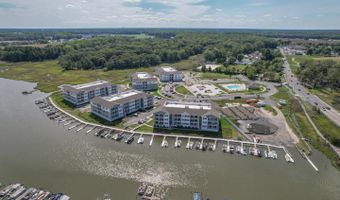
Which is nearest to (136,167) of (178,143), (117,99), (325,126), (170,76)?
(178,143)

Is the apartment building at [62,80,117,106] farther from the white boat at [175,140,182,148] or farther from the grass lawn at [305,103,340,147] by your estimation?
the grass lawn at [305,103,340,147]

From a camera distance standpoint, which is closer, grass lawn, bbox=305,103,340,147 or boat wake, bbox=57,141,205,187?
boat wake, bbox=57,141,205,187

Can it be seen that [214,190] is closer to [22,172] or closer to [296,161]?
[296,161]

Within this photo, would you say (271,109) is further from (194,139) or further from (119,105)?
(119,105)

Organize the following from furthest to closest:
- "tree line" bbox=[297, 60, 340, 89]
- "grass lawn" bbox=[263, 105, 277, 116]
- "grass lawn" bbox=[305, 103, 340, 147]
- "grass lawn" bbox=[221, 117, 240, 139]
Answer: "tree line" bbox=[297, 60, 340, 89] → "grass lawn" bbox=[263, 105, 277, 116] → "grass lawn" bbox=[221, 117, 240, 139] → "grass lawn" bbox=[305, 103, 340, 147]

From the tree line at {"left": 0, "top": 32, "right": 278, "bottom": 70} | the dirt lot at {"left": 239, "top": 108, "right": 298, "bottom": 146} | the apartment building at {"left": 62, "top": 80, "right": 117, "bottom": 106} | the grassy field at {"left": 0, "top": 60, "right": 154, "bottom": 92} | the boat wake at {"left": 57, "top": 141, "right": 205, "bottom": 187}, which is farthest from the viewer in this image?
the tree line at {"left": 0, "top": 32, "right": 278, "bottom": 70}

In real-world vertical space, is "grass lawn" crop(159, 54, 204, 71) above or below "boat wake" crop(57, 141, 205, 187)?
above

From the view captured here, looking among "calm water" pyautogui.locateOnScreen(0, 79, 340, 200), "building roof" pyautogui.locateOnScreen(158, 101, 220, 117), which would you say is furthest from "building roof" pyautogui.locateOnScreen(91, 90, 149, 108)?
"building roof" pyautogui.locateOnScreen(158, 101, 220, 117)
